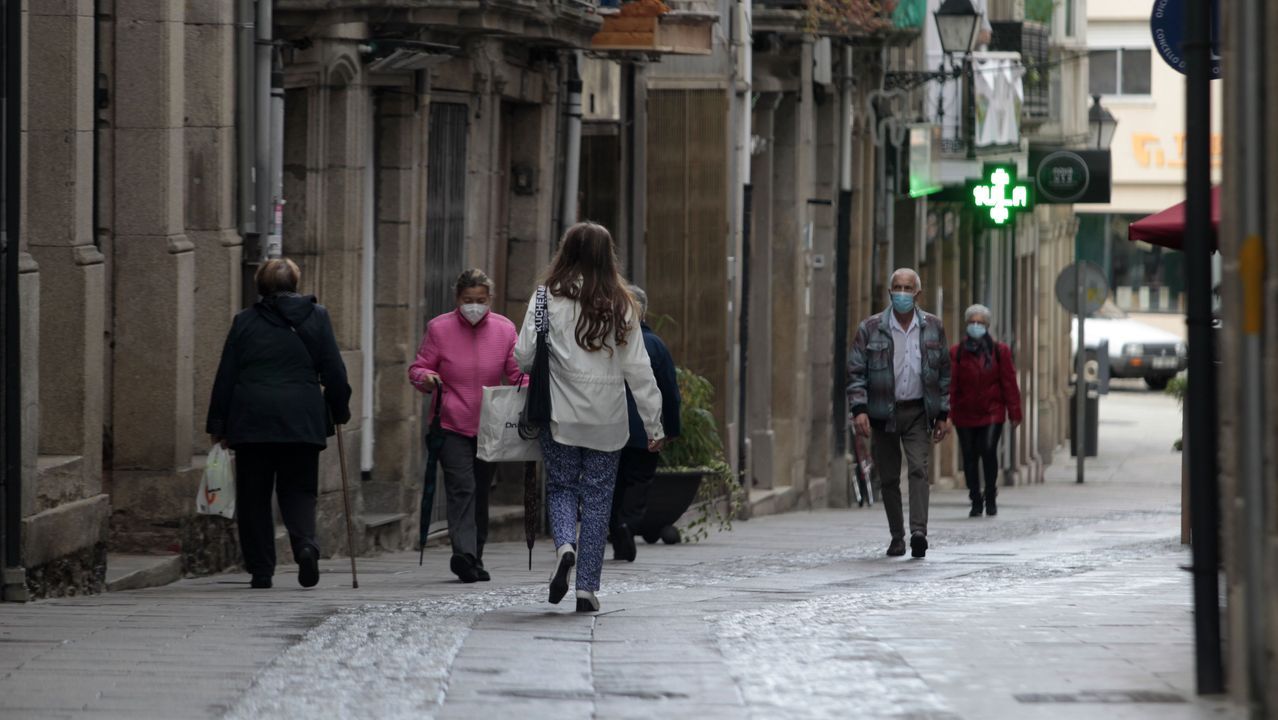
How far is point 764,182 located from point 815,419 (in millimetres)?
3345

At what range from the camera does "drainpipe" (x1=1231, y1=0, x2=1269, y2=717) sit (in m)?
7.21

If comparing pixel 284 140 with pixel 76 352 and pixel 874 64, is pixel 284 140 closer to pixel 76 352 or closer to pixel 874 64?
pixel 76 352

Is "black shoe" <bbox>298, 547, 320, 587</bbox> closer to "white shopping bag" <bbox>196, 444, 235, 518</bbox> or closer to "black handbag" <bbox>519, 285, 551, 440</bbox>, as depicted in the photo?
"white shopping bag" <bbox>196, 444, 235, 518</bbox>

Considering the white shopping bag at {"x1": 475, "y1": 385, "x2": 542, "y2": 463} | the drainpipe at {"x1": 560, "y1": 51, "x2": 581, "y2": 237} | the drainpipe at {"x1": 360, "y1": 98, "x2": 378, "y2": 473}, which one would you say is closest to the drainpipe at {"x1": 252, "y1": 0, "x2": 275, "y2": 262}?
the drainpipe at {"x1": 360, "y1": 98, "x2": 378, "y2": 473}

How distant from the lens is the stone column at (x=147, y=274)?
44.7ft

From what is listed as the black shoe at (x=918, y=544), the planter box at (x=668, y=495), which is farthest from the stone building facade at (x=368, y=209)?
the black shoe at (x=918, y=544)

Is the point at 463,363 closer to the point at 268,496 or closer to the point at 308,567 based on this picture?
the point at 268,496

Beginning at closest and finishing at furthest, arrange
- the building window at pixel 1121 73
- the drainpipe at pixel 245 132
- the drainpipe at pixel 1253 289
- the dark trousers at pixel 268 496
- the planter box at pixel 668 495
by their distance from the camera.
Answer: the drainpipe at pixel 1253 289, the dark trousers at pixel 268 496, the drainpipe at pixel 245 132, the planter box at pixel 668 495, the building window at pixel 1121 73

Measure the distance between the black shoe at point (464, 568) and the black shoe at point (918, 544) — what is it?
3.16 m

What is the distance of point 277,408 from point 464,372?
1405 millimetres

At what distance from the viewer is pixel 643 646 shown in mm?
9430

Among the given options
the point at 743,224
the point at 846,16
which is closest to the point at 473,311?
the point at 743,224

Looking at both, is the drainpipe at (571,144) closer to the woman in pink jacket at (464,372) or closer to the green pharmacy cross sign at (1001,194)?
the woman in pink jacket at (464,372)

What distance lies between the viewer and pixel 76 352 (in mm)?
12289
